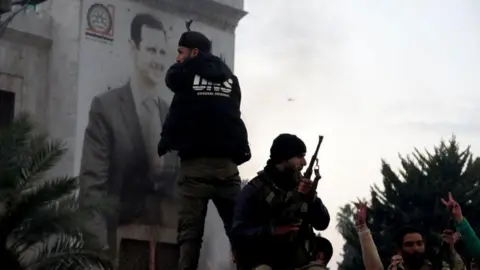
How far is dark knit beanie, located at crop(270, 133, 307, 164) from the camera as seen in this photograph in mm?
6285

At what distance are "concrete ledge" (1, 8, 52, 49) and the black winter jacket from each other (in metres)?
9.80

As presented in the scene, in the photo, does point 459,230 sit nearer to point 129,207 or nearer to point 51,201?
point 51,201

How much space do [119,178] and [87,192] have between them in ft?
3.39

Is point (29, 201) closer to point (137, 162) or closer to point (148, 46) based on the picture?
point (137, 162)

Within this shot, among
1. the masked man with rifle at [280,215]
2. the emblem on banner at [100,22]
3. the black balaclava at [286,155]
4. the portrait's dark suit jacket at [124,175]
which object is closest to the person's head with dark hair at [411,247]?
the masked man with rifle at [280,215]

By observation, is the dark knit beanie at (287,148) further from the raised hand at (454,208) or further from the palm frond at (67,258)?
the palm frond at (67,258)

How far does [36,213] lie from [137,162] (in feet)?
26.0

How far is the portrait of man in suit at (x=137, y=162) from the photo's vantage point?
18.1 metres

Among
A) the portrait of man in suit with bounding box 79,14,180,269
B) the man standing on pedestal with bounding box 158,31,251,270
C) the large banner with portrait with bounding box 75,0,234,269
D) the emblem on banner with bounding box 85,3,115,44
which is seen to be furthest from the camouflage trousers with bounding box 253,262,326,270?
the emblem on banner with bounding box 85,3,115,44

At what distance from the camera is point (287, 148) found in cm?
629

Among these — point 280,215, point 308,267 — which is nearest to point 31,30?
point 280,215

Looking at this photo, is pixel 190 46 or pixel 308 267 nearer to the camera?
pixel 308 267

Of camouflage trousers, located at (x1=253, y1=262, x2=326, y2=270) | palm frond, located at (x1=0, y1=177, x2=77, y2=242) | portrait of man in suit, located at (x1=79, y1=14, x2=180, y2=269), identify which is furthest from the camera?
portrait of man in suit, located at (x1=79, y1=14, x2=180, y2=269)

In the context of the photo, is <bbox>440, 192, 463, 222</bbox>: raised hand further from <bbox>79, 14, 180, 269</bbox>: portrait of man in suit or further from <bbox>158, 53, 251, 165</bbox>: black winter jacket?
<bbox>79, 14, 180, 269</bbox>: portrait of man in suit
